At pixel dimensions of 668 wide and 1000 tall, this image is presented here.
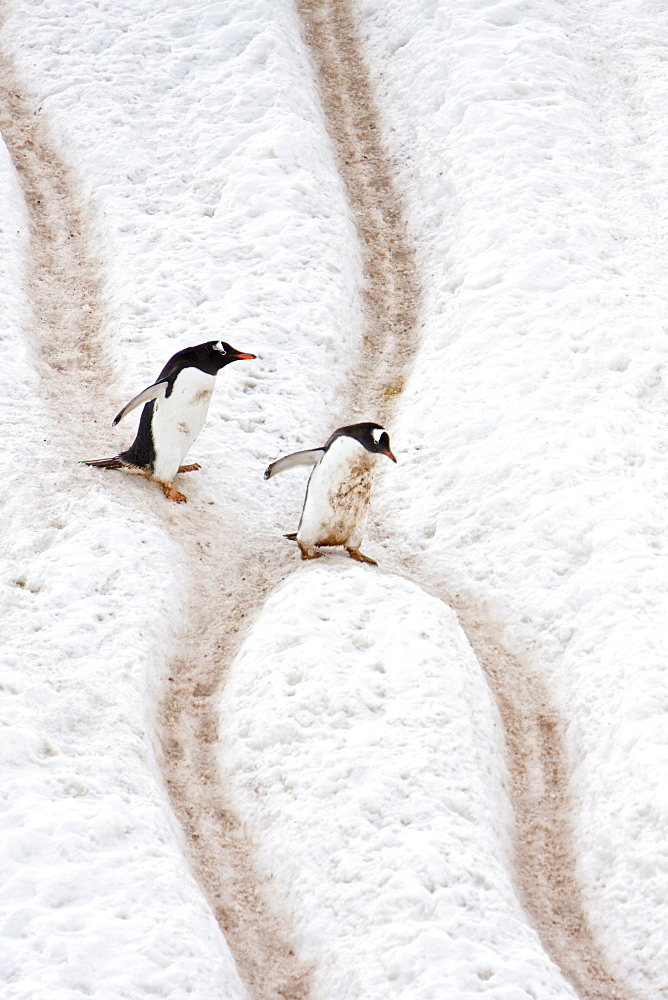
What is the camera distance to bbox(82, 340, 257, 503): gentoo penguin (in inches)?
406

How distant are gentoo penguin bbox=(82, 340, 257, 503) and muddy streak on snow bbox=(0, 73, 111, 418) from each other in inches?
61.6

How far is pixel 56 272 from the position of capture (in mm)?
14500

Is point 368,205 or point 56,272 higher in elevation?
point 56,272

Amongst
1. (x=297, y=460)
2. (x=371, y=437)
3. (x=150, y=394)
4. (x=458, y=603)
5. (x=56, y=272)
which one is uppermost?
(x=56, y=272)

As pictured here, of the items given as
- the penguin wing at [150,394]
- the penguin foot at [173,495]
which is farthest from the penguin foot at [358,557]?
the penguin wing at [150,394]

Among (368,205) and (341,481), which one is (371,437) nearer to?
(341,481)

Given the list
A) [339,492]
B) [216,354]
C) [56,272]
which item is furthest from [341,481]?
[56,272]

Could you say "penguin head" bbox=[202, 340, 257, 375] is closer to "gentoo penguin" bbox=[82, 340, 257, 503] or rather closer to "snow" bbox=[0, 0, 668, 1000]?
"gentoo penguin" bbox=[82, 340, 257, 503]

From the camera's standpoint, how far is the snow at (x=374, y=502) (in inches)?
263

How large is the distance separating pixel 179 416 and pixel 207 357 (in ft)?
2.27

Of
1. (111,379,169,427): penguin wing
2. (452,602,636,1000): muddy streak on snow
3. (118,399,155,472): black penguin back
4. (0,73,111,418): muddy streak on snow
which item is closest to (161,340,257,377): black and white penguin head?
(111,379,169,427): penguin wing

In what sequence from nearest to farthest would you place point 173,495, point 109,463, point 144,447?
point 144,447 → point 109,463 → point 173,495

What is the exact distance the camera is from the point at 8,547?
9.34 m

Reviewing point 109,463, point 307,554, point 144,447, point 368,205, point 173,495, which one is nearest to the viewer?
point 307,554
